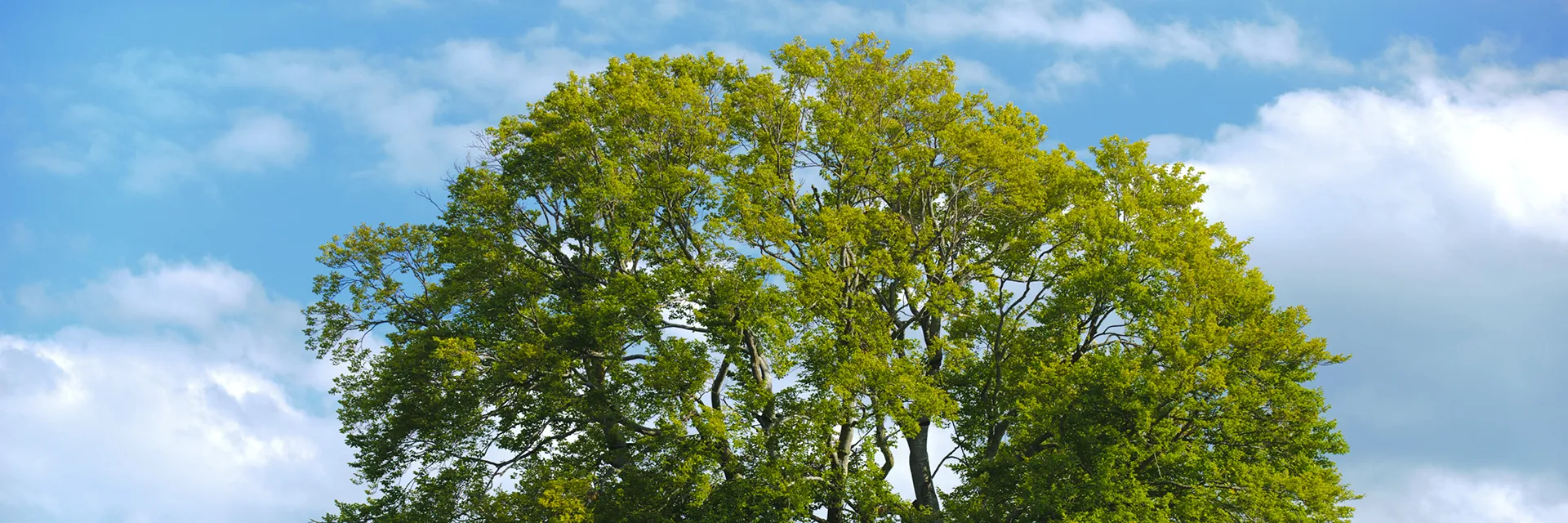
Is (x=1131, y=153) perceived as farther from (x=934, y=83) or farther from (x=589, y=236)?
(x=589, y=236)

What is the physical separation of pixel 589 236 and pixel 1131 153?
43.0 feet

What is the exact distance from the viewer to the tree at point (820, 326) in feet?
80.2

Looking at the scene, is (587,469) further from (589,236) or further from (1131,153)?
(1131,153)

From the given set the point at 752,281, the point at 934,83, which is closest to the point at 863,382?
the point at 752,281

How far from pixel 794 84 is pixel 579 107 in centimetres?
555

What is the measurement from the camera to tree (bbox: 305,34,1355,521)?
2444 cm

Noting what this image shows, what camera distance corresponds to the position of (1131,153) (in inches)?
1171

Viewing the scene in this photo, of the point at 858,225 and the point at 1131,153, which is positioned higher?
the point at 1131,153

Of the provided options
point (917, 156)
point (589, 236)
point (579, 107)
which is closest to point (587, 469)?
point (589, 236)

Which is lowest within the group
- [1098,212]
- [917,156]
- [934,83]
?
[1098,212]

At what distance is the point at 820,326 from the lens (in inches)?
1030

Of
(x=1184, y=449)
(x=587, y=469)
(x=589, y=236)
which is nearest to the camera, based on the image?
(x=1184, y=449)

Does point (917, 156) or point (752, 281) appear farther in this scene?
point (917, 156)

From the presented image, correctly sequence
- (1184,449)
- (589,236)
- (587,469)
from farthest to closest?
(589,236), (587,469), (1184,449)
